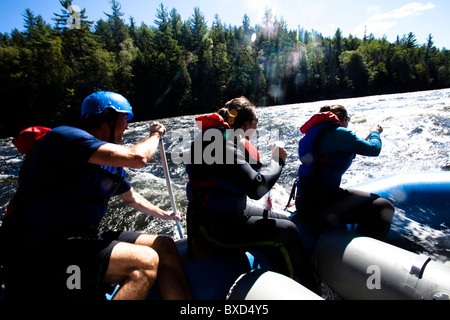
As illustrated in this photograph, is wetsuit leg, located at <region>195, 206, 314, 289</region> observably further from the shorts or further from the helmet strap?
the helmet strap

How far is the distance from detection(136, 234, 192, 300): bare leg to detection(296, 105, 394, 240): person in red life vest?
59.3 inches

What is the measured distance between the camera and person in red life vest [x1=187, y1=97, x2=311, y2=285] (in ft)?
5.77

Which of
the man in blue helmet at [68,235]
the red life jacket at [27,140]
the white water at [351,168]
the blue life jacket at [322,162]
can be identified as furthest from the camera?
the white water at [351,168]

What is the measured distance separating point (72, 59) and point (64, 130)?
39.9 m

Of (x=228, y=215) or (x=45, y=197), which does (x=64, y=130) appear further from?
(x=228, y=215)

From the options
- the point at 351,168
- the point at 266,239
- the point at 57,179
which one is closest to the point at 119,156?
the point at 57,179

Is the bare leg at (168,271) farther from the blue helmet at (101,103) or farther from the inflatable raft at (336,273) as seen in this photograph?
the blue helmet at (101,103)

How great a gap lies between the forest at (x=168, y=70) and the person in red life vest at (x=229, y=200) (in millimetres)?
32304

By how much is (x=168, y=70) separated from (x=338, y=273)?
142 feet

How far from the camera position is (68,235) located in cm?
152

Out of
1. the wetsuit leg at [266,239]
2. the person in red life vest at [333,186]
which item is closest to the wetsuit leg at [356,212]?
the person in red life vest at [333,186]

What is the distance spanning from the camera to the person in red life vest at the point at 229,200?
1.76 meters
